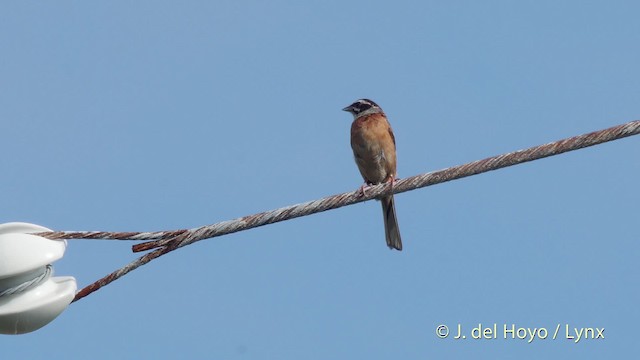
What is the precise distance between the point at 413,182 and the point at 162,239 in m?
1.42

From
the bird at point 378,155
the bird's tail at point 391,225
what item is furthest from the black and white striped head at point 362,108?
the bird's tail at point 391,225

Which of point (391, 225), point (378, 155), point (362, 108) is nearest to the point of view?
point (378, 155)

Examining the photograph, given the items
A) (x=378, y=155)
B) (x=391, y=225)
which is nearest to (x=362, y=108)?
(x=378, y=155)

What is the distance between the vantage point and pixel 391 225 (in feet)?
32.9

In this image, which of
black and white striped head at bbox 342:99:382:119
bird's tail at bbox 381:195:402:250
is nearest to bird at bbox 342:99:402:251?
bird's tail at bbox 381:195:402:250

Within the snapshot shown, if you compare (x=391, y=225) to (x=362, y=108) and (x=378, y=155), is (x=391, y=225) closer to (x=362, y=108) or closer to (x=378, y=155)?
(x=378, y=155)

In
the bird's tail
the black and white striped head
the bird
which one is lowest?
the bird's tail

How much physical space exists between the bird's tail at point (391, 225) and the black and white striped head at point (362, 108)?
93cm

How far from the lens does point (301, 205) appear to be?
5031 millimetres

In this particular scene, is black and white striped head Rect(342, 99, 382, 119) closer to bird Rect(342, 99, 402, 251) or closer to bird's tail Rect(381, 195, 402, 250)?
bird Rect(342, 99, 402, 251)

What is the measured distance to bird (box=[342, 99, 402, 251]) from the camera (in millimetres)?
9938

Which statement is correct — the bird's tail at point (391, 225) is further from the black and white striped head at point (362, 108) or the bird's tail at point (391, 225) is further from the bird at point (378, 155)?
the black and white striped head at point (362, 108)

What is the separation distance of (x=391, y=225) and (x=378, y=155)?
2.35ft

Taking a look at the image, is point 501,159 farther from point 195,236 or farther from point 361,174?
point 361,174
